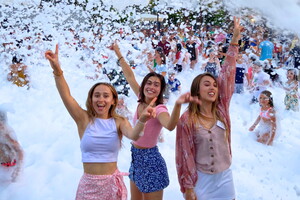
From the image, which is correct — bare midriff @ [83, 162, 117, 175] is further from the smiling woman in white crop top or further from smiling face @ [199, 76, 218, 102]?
smiling face @ [199, 76, 218, 102]

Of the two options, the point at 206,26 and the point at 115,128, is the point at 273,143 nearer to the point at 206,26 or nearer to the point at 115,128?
the point at 115,128

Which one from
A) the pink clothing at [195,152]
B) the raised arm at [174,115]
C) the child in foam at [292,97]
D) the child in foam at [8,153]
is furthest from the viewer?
the child in foam at [292,97]

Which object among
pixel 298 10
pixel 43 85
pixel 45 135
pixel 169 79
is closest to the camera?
pixel 298 10

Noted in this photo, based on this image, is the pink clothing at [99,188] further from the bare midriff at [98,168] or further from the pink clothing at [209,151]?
the pink clothing at [209,151]

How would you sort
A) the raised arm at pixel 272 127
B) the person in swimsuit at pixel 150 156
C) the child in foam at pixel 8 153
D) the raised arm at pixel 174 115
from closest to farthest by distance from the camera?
the raised arm at pixel 174 115 → the person in swimsuit at pixel 150 156 → the child in foam at pixel 8 153 → the raised arm at pixel 272 127

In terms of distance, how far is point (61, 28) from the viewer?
→ 1304cm

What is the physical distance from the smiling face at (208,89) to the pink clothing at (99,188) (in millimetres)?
698

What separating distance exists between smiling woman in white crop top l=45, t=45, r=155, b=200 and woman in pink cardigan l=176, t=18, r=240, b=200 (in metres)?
0.30

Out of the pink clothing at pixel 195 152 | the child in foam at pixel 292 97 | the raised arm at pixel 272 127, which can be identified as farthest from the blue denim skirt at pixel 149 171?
the child in foam at pixel 292 97

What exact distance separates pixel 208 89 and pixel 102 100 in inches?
24.7

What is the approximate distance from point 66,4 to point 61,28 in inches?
54.8

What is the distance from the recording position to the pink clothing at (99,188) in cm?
171

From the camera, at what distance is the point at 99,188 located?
5.61 ft

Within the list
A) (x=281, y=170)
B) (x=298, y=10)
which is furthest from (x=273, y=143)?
(x=298, y=10)
